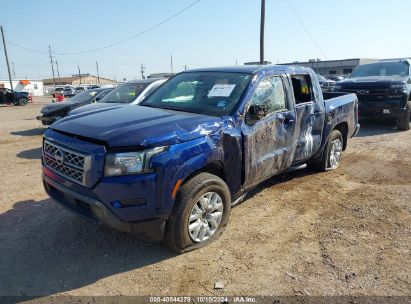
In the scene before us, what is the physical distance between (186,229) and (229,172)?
2.60 ft

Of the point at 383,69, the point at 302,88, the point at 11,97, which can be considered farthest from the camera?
the point at 11,97

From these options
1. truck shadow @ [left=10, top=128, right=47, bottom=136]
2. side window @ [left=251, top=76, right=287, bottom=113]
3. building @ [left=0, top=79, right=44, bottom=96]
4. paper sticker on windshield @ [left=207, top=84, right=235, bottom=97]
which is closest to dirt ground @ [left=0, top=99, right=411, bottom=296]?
side window @ [left=251, top=76, right=287, bottom=113]

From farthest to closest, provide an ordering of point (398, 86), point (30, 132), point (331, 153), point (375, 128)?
point (30, 132) < point (375, 128) < point (398, 86) < point (331, 153)

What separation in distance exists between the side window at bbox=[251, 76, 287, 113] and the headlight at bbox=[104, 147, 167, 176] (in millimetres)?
1629

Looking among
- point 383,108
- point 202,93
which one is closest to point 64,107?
point 202,93

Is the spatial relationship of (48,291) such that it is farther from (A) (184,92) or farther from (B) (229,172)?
(A) (184,92)

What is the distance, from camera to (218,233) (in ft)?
13.2

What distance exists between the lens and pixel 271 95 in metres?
4.58

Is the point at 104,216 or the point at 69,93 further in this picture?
the point at 69,93

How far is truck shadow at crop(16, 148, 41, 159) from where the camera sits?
322 inches

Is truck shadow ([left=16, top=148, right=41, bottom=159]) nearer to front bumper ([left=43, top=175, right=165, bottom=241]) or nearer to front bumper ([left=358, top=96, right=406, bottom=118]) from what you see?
front bumper ([left=43, top=175, right=165, bottom=241])

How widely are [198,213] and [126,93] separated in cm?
597

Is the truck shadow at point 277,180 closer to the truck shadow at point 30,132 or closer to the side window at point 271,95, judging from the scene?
the side window at point 271,95

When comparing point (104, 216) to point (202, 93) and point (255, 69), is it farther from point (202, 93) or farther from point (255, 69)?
point (255, 69)
